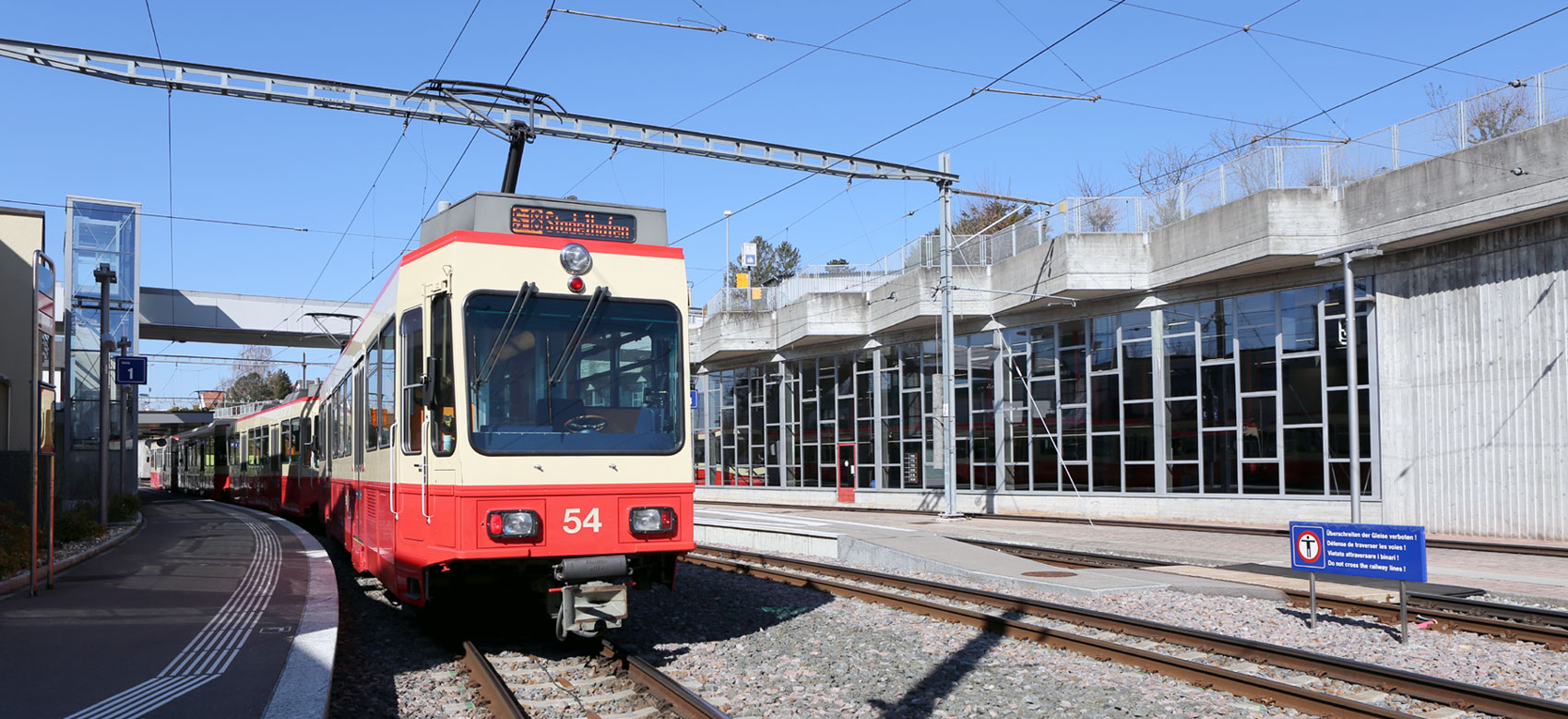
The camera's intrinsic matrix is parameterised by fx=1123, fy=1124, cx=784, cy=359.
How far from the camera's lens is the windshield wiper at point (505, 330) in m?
8.55

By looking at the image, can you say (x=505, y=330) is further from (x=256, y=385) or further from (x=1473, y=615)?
(x=256, y=385)

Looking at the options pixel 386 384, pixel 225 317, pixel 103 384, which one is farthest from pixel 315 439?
pixel 225 317

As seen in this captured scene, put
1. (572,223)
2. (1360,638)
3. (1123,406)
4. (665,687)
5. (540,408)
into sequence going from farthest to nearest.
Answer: (1123,406) < (1360,638) < (572,223) < (540,408) < (665,687)

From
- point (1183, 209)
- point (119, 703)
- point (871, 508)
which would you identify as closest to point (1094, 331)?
point (1183, 209)

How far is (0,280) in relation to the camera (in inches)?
882

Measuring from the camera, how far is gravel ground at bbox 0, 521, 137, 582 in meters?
14.2

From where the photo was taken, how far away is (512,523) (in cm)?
852

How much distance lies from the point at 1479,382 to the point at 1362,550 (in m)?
12.9

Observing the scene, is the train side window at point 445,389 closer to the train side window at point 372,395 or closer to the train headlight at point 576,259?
the train headlight at point 576,259

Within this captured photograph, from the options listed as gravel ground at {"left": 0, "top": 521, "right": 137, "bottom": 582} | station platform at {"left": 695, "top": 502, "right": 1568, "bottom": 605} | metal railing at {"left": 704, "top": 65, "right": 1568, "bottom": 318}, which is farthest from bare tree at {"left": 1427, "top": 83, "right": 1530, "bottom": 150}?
gravel ground at {"left": 0, "top": 521, "right": 137, "bottom": 582}

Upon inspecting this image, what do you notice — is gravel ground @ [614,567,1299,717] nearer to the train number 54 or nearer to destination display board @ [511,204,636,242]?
the train number 54

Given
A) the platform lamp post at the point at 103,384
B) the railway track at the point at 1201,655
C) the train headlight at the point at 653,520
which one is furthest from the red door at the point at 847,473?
the train headlight at the point at 653,520

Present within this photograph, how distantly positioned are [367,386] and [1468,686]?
9.56m

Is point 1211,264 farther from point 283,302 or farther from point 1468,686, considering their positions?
point 283,302
